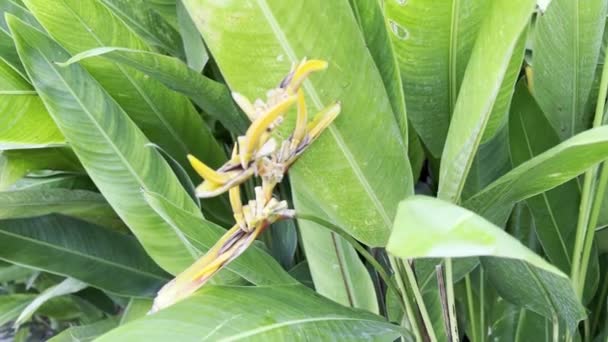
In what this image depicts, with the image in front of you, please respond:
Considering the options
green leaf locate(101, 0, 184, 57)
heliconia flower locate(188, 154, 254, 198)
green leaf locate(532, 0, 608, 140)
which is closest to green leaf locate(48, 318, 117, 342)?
green leaf locate(101, 0, 184, 57)

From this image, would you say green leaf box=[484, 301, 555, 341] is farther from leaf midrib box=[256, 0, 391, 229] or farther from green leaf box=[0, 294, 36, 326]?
green leaf box=[0, 294, 36, 326]

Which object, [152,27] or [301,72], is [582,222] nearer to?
[301,72]

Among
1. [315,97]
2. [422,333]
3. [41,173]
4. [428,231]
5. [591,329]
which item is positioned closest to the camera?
[428,231]

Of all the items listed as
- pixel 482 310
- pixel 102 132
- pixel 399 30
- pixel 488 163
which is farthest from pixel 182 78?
pixel 482 310

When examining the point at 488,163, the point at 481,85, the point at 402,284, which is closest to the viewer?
the point at 481,85

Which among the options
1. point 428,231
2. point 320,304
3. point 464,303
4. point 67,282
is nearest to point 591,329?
point 464,303

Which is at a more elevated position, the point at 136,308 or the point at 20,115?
the point at 20,115

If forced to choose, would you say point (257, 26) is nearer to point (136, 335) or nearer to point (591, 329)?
point (136, 335)

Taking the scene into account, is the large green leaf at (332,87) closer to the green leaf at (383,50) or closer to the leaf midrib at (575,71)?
the green leaf at (383,50)
